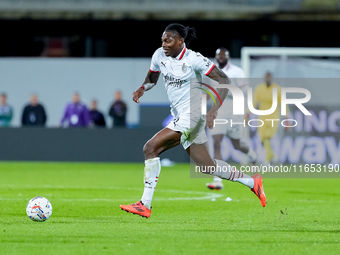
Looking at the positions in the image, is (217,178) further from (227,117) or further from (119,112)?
(119,112)

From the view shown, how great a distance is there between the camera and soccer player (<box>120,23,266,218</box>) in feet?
28.7

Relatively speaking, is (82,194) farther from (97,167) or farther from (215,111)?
(97,167)

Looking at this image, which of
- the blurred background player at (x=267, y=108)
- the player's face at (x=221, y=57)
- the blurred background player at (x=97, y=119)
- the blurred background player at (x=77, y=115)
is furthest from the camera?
the blurred background player at (x=97, y=119)

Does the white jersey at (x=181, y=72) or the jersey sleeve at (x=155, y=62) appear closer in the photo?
the white jersey at (x=181, y=72)

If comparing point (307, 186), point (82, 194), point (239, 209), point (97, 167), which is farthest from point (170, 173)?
point (239, 209)

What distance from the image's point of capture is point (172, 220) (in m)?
8.74

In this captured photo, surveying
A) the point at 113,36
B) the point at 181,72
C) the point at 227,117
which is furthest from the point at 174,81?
the point at 113,36

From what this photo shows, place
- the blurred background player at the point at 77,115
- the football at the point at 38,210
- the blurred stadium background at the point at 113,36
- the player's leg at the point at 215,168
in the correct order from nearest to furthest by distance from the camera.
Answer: the football at the point at 38,210, the player's leg at the point at 215,168, the blurred background player at the point at 77,115, the blurred stadium background at the point at 113,36

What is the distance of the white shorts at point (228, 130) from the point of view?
13.2 meters

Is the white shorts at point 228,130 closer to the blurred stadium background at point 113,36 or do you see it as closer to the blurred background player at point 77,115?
the blurred background player at point 77,115

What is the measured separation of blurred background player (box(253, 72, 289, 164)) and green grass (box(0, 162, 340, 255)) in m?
3.11

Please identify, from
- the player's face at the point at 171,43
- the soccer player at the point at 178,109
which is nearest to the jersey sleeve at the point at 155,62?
the soccer player at the point at 178,109

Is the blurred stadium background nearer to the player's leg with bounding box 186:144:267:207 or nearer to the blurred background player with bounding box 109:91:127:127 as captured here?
the blurred background player with bounding box 109:91:127:127

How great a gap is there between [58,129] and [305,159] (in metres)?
6.75
